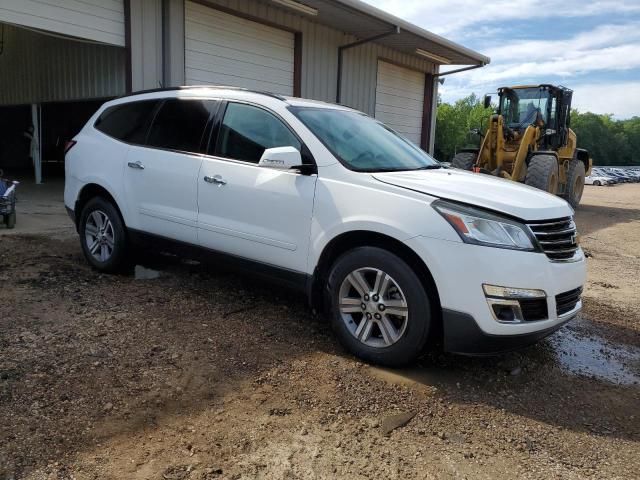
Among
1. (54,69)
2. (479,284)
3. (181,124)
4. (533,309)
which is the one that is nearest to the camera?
(479,284)

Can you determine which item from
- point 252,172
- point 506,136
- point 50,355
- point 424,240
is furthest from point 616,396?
point 506,136

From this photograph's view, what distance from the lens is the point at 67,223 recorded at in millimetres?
8594

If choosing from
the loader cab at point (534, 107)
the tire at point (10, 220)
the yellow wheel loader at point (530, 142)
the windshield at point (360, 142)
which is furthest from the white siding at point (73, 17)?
the loader cab at point (534, 107)

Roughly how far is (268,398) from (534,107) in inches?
518

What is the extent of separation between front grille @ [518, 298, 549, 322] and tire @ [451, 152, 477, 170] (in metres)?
10.4

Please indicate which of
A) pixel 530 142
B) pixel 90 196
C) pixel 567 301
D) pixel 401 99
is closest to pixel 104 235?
pixel 90 196

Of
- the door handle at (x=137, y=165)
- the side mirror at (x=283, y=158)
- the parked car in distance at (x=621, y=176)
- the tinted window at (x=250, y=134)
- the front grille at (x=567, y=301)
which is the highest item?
the tinted window at (x=250, y=134)

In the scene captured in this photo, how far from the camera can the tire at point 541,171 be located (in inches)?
470

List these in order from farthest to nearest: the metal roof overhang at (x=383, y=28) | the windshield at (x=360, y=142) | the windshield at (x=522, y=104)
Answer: the windshield at (x=522, y=104) → the metal roof overhang at (x=383, y=28) → the windshield at (x=360, y=142)

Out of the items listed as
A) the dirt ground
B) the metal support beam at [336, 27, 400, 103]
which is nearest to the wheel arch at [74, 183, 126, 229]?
the dirt ground

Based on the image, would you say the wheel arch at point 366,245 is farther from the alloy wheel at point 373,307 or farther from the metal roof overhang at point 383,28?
the metal roof overhang at point 383,28

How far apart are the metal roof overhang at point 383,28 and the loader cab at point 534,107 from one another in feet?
6.13

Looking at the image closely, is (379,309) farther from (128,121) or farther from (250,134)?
(128,121)

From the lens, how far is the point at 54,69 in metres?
12.5
